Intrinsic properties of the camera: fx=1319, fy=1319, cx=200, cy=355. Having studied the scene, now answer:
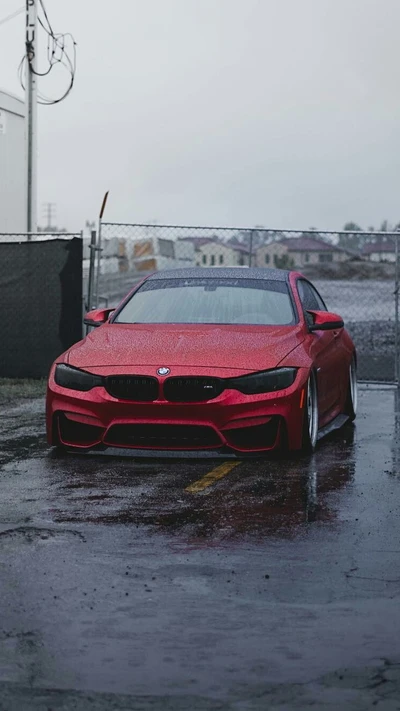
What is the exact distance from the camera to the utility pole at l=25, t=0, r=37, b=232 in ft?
68.9

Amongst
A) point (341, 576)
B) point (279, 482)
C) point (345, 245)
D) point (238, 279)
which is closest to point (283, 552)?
point (341, 576)

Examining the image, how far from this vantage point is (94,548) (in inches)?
250

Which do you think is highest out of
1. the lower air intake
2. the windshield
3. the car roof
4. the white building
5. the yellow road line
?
the white building

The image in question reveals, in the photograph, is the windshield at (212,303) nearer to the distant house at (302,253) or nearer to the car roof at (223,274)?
the car roof at (223,274)

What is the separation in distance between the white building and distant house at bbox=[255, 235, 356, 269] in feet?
18.8

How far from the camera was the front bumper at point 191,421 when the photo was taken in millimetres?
9188

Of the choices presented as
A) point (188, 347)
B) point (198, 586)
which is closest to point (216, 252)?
point (188, 347)

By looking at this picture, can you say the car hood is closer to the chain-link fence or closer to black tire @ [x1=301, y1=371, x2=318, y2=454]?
black tire @ [x1=301, y1=371, x2=318, y2=454]

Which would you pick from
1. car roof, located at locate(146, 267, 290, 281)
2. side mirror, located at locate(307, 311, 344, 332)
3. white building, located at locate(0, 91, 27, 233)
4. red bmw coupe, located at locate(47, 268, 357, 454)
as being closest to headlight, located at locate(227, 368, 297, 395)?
red bmw coupe, located at locate(47, 268, 357, 454)

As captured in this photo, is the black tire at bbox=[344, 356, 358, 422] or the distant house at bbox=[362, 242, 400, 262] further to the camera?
the distant house at bbox=[362, 242, 400, 262]

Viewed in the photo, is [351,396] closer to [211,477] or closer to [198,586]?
[211,477]

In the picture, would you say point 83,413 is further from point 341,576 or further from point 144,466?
point 341,576

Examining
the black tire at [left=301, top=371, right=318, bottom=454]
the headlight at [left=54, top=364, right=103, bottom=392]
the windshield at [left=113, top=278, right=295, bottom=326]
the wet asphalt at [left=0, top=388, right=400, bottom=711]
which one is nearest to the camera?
the wet asphalt at [left=0, top=388, right=400, bottom=711]

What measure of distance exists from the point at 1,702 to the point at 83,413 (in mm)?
5400
